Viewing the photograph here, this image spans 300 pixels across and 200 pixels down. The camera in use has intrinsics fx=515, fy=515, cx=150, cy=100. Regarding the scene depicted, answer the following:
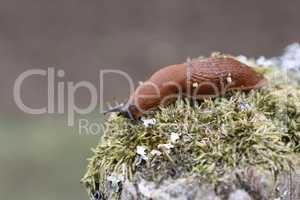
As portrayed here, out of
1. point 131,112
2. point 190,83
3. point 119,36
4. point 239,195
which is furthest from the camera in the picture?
point 119,36

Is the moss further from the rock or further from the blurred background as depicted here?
the blurred background

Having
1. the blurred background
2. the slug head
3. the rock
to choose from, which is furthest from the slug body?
the blurred background

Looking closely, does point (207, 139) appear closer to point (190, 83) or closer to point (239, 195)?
point (239, 195)

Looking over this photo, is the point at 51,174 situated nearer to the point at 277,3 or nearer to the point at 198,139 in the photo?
the point at 198,139

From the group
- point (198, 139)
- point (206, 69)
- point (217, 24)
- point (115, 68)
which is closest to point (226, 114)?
point (198, 139)

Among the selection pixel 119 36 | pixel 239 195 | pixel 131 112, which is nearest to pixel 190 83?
pixel 131 112

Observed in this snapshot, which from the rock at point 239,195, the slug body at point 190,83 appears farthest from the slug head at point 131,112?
the rock at point 239,195

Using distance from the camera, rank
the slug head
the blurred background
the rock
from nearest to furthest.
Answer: the rock → the slug head → the blurred background
